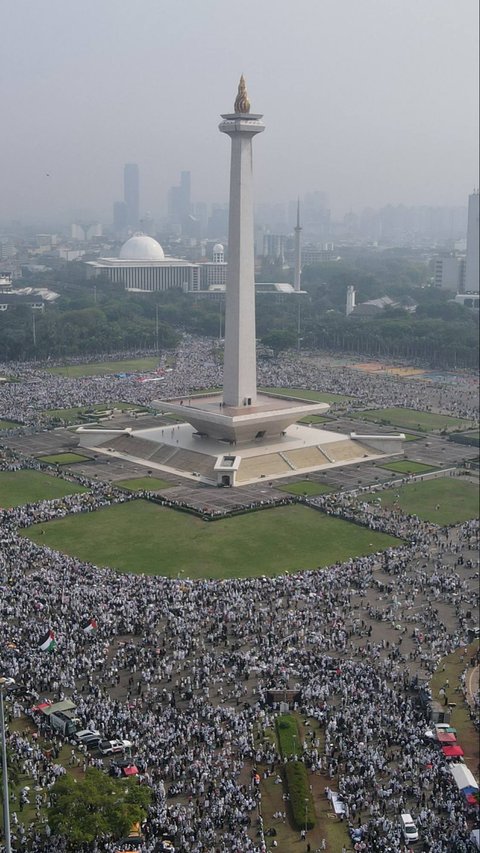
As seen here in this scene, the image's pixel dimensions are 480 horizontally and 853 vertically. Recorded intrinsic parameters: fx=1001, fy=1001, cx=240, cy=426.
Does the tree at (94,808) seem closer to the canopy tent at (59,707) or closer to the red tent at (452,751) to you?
the canopy tent at (59,707)

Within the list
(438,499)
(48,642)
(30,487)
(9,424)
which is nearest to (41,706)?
(48,642)

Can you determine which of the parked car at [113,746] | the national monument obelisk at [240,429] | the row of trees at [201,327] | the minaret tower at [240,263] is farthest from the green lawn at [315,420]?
the parked car at [113,746]

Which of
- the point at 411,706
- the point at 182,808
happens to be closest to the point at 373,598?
the point at 411,706

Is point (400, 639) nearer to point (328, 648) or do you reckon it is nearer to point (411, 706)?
point (328, 648)

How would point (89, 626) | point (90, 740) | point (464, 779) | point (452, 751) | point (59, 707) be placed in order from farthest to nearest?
1. point (89, 626)
2. point (59, 707)
3. point (90, 740)
4. point (452, 751)
5. point (464, 779)

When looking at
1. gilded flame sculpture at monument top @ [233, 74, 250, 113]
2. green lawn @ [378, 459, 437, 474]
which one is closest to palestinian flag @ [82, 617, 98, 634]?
green lawn @ [378, 459, 437, 474]

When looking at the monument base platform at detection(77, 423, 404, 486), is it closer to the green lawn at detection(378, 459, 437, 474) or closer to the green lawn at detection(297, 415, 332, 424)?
the green lawn at detection(378, 459, 437, 474)

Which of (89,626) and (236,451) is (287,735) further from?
(236,451)
